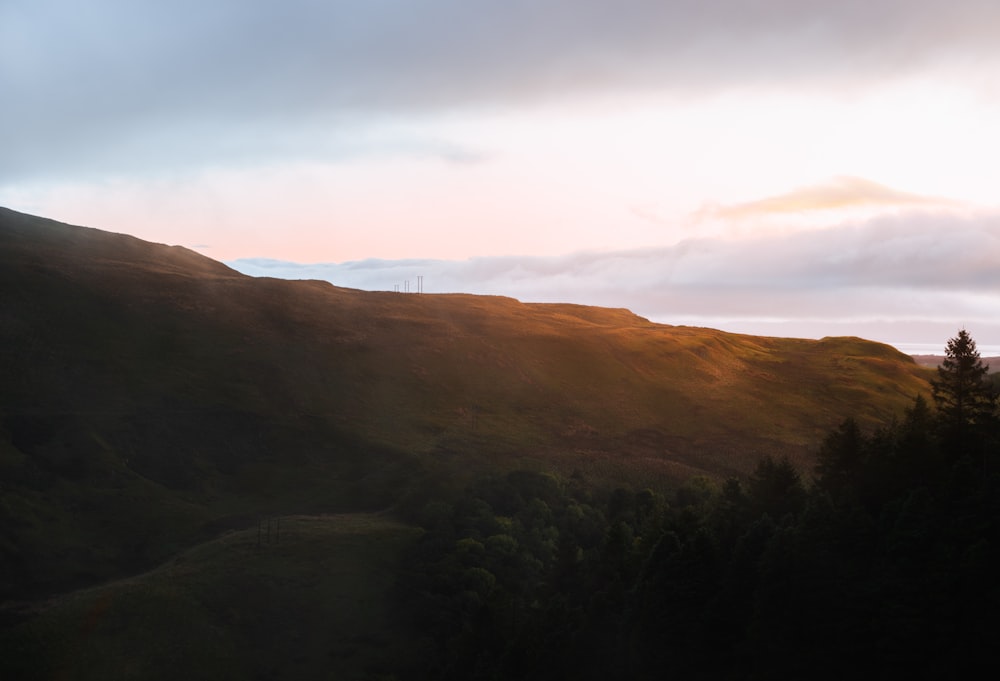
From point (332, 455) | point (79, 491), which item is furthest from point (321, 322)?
point (79, 491)

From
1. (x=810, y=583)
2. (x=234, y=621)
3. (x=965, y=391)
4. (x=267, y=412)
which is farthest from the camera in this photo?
(x=267, y=412)

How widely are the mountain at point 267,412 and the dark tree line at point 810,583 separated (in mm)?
48811

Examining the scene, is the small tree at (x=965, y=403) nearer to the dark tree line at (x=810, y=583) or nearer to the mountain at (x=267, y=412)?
the dark tree line at (x=810, y=583)

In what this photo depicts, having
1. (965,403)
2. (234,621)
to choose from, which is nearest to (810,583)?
(965,403)

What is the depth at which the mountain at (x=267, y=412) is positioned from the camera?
4309 inches

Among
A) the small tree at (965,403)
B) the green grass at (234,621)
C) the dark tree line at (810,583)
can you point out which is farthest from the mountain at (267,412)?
the small tree at (965,403)

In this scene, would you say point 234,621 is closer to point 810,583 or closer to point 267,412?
point 810,583

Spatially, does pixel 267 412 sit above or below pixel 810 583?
below

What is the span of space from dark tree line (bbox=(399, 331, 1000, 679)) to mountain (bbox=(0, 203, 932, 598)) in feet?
160

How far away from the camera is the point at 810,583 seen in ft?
150

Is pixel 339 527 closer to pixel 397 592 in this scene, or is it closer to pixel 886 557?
pixel 397 592

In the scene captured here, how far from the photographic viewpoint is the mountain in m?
109

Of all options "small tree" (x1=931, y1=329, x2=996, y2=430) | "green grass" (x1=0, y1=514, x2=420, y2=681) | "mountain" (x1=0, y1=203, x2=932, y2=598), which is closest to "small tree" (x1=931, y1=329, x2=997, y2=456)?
"small tree" (x1=931, y1=329, x2=996, y2=430)

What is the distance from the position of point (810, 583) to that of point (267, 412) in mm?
112830
